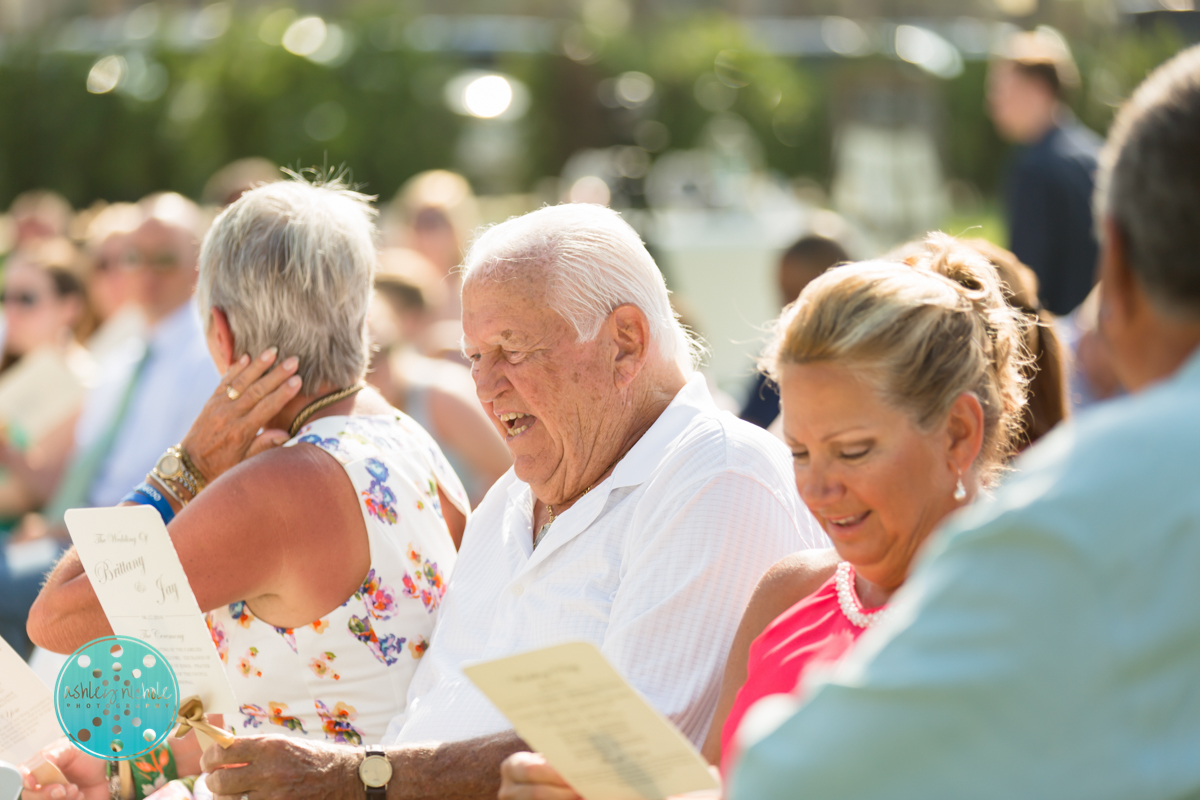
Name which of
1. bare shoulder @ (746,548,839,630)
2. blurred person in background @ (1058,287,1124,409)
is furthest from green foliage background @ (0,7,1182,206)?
bare shoulder @ (746,548,839,630)

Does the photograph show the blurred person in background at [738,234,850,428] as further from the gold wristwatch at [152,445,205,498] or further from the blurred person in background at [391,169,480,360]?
the gold wristwatch at [152,445,205,498]

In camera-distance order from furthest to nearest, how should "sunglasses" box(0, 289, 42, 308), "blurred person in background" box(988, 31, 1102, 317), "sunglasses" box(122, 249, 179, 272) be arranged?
1. "sunglasses" box(0, 289, 42, 308)
2. "blurred person in background" box(988, 31, 1102, 317)
3. "sunglasses" box(122, 249, 179, 272)

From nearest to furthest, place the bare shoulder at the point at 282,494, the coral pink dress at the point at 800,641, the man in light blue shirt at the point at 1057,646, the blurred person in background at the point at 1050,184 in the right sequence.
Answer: the man in light blue shirt at the point at 1057,646, the coral pink dress at the point at 800,641, the bare shoulder at the point at 282,494, the blurred person in background at the point at 1050,184

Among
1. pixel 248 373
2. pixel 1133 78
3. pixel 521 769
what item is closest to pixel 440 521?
pixel 248 373

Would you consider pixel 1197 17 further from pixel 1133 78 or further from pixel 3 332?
pixel 1133 78

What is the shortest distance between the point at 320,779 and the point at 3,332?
5128mm

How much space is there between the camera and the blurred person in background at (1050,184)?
539 cm

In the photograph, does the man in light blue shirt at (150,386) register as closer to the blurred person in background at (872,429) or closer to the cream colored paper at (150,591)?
the cream colored paper at (150,591)

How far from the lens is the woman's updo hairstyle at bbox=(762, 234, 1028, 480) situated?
1.69 meters

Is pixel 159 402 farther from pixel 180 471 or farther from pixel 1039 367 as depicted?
pixel 1039 367

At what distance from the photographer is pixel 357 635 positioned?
2.34 m

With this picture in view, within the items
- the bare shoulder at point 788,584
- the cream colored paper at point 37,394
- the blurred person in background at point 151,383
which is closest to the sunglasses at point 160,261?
the blurred person in background at point 151,383

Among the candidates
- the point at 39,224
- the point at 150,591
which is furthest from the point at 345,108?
the point at 150,591

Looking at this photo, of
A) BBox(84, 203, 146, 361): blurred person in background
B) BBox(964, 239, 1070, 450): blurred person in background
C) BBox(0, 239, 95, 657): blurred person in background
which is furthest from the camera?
BBox(84, 203, 146, 361): blurred person in background
